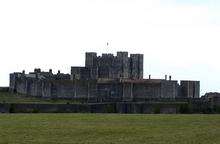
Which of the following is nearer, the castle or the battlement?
the castle

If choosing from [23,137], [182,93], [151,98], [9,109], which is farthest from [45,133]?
[182,93]

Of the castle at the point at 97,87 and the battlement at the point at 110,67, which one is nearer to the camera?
the castle at the point at 97,87

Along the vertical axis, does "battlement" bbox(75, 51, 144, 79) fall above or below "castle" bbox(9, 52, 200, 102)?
above

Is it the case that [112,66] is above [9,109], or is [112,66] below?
above

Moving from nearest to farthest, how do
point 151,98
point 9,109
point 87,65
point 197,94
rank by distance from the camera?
point 9,109 < point 151,98 < point 197,94 < point 87,65

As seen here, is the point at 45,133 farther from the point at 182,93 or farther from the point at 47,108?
the point at 182,93

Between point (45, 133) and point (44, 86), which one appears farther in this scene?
point (44, 86)

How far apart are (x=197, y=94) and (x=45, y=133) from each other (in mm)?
78534

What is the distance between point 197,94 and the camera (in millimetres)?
99375

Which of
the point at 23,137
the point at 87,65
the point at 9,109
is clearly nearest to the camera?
the point at 23,137

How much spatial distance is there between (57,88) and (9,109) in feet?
97.9

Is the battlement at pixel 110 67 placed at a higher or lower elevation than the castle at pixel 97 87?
higher

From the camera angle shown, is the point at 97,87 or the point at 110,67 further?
the point at 110,67

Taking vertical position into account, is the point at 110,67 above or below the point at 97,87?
above
